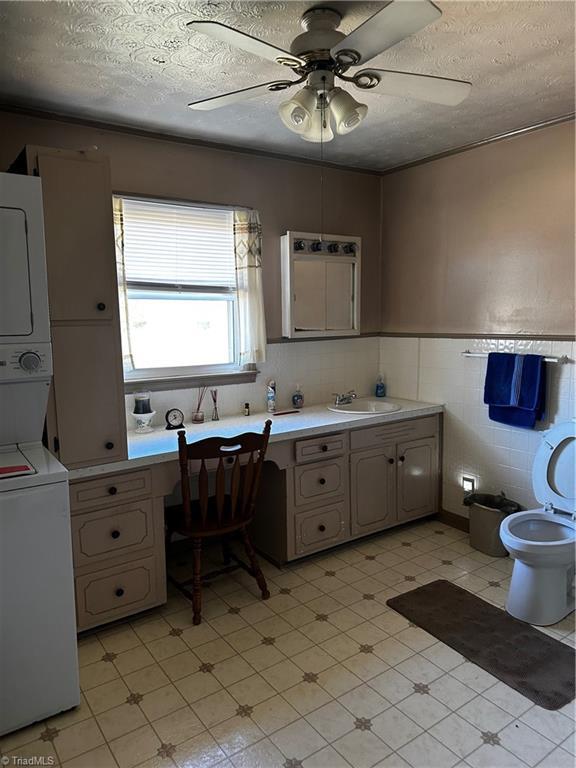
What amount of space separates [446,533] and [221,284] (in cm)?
219

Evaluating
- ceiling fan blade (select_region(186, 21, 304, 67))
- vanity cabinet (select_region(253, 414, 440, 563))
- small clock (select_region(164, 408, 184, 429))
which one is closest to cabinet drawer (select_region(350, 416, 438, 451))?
vanity cabinet (select_region(253, 414, 440, 563))

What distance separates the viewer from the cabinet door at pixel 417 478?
3416 millimetres

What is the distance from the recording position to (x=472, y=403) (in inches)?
133

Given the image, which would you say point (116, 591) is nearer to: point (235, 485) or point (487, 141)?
point (235, 485)

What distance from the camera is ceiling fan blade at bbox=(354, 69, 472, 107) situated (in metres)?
1.75

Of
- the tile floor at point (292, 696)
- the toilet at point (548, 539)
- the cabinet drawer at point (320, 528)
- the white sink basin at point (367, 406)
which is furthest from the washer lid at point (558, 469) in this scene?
the cabinet drawer at point (320, 528)

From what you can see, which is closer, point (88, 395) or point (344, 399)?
point (88, 395)

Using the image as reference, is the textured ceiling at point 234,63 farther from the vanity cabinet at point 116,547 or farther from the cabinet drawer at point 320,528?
the cabinet drawer at point 320,528

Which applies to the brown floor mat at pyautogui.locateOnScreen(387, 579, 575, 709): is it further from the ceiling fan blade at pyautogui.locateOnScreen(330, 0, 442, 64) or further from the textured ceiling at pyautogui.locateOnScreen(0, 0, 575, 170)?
the textured ceiling at pyautogui.locateOnScreen(0, 0, 575, 170)

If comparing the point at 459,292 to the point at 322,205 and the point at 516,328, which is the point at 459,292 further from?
the point at 322,205

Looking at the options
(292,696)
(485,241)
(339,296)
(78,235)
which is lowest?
(292,696)

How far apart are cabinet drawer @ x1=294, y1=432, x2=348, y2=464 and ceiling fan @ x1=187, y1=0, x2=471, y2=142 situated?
1.58 metres

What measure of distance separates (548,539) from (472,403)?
1008 mm

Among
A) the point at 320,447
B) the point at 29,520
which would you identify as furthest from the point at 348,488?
the point at 29,520
